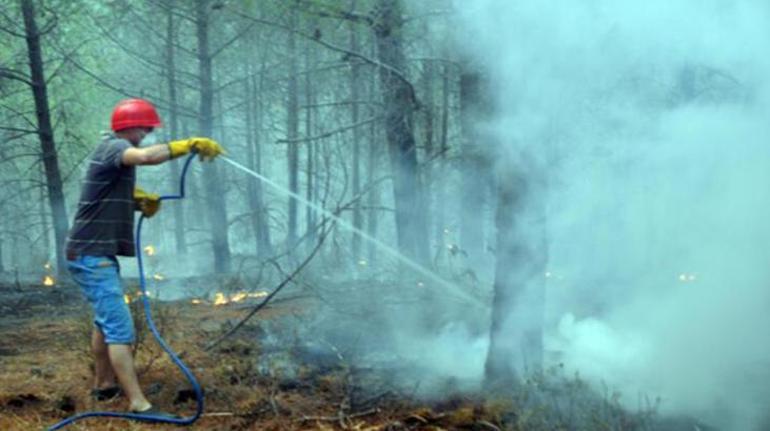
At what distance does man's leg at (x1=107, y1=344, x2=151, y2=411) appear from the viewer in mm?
4531

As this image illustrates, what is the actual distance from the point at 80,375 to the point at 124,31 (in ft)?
32.1

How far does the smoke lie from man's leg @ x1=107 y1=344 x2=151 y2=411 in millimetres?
2890

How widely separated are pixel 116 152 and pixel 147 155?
28 centimetres

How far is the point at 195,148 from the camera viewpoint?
4410 mm

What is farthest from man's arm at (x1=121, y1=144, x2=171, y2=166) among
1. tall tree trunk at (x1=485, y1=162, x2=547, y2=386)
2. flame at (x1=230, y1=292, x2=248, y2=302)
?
flame at (x1=230, y1=292, x2=248, y2=302)

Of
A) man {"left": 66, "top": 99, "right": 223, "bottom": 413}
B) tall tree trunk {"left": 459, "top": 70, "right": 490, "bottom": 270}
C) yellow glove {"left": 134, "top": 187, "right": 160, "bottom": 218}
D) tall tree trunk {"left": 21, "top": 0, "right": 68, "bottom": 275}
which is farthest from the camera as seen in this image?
tall tree trunk {"left": 21, "top": 0, "right": 68, "bottom": 275}

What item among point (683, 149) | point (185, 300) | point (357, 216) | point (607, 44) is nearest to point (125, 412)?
point (607, 44)

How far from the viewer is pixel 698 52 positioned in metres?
6.13

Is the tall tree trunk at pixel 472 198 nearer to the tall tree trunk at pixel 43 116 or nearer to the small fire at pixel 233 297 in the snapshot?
the small fire at pixel 233 297

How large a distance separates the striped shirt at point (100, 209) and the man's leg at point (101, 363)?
0.59 meters

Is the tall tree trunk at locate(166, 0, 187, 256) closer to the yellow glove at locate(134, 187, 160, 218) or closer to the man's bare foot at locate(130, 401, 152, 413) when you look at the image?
the yellow glove at locate(134, 187, 160, 218)

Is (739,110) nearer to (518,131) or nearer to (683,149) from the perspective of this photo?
(683,149)

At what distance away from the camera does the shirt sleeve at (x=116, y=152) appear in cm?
446

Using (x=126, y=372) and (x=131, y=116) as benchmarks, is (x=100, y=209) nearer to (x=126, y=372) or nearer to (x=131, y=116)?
(x=131, y=116)
